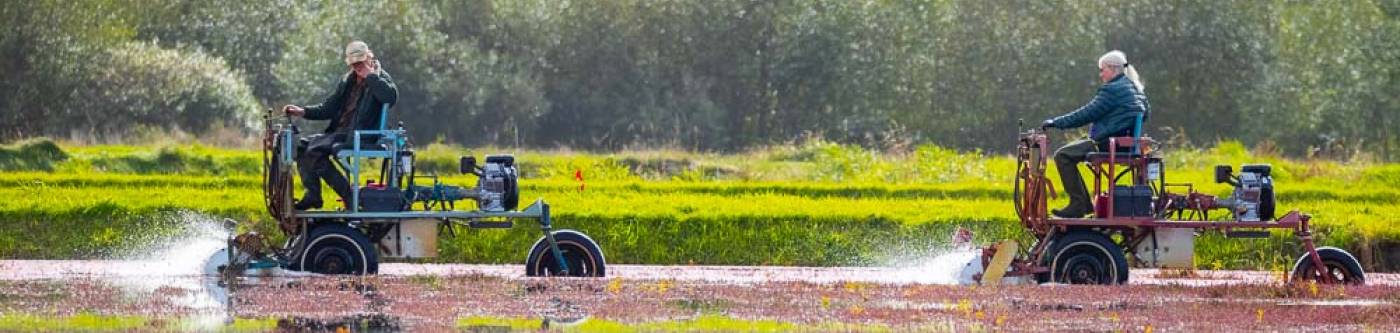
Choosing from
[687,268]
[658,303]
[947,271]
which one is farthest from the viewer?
[687,268]

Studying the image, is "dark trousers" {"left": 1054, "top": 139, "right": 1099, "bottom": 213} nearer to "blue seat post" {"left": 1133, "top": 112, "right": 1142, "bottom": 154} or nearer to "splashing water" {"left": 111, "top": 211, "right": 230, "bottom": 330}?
"blue seat post" {"left": 1133, "top": 112, "right": 1142, "bottom": 154}

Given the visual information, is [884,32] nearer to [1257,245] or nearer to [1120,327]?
[1257,245]

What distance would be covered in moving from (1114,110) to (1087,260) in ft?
3.54

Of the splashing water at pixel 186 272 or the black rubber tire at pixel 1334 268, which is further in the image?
the black rubber tire at pixel 1334 268

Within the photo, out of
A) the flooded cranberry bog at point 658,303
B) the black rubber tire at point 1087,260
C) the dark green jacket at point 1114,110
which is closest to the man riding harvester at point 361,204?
the flooded cranberry bog at point 658,303

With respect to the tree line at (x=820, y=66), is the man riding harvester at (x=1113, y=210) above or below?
below

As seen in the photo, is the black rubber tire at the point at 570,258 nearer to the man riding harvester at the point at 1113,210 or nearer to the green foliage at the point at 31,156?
the man riding harvester at the point at 1113,210

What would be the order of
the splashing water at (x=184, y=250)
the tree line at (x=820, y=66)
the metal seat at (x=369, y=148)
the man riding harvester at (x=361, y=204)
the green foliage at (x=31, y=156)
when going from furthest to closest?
the tree line at (x=820, y=66) → the green foliage at (x=31, y=156) → the splashing water at (x=184, y=250) → the man riding harvester at (x=361, y=204) → the metal seat at (x=369, y=148)

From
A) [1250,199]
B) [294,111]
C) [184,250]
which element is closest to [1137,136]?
[1250,199]

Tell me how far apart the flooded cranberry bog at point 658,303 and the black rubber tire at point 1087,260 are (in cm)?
30

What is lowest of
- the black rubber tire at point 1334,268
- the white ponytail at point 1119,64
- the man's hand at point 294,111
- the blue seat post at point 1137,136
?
the black rubber tire at point 1334,268

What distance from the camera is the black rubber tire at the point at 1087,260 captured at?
17266 mm

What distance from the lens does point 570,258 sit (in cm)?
1772

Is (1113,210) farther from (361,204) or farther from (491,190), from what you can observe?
(361,204)
